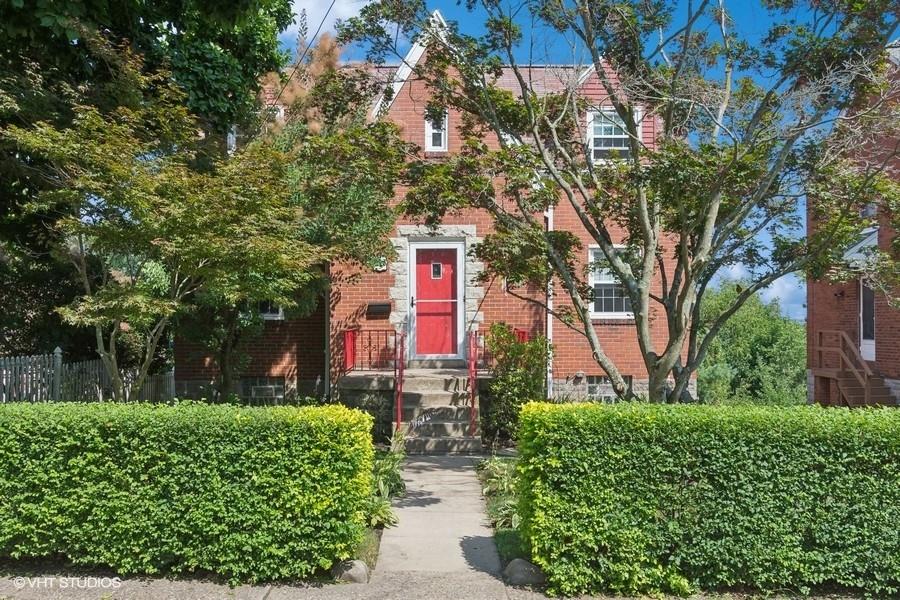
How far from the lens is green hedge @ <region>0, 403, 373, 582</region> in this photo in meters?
4.91

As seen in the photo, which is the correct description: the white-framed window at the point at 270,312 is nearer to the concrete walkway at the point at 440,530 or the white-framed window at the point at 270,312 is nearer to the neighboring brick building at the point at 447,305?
the neighboring brick building at the point at 447,305

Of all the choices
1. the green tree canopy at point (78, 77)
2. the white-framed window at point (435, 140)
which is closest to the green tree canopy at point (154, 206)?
the green tree canopy at point (78, 77)

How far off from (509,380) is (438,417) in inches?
51.9

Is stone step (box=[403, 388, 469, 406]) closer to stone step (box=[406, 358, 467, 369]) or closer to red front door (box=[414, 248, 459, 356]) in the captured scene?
stone step (box=[406, 358, 467, 369])

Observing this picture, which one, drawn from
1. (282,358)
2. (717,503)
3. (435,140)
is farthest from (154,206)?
(435,140)

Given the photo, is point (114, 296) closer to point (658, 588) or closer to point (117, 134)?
point (117, 134)

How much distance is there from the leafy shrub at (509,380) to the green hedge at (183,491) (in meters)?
5.61

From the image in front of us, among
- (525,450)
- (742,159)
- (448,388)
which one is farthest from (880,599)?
(448,388)

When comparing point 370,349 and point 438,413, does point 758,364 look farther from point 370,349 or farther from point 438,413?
point 438,413

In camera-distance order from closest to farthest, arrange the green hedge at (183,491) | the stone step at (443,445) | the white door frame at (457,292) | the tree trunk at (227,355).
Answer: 1. the green hedge at (183,491)
2. the stone step at (443,445)
3. the tree trunk at (227,355)
4. the white door frame at (457,292)

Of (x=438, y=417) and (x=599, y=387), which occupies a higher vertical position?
(x=599, y=387)

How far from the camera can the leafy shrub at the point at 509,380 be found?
10391 millimetres

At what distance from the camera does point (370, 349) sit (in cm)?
1234

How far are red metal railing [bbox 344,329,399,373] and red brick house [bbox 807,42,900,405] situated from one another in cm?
864
